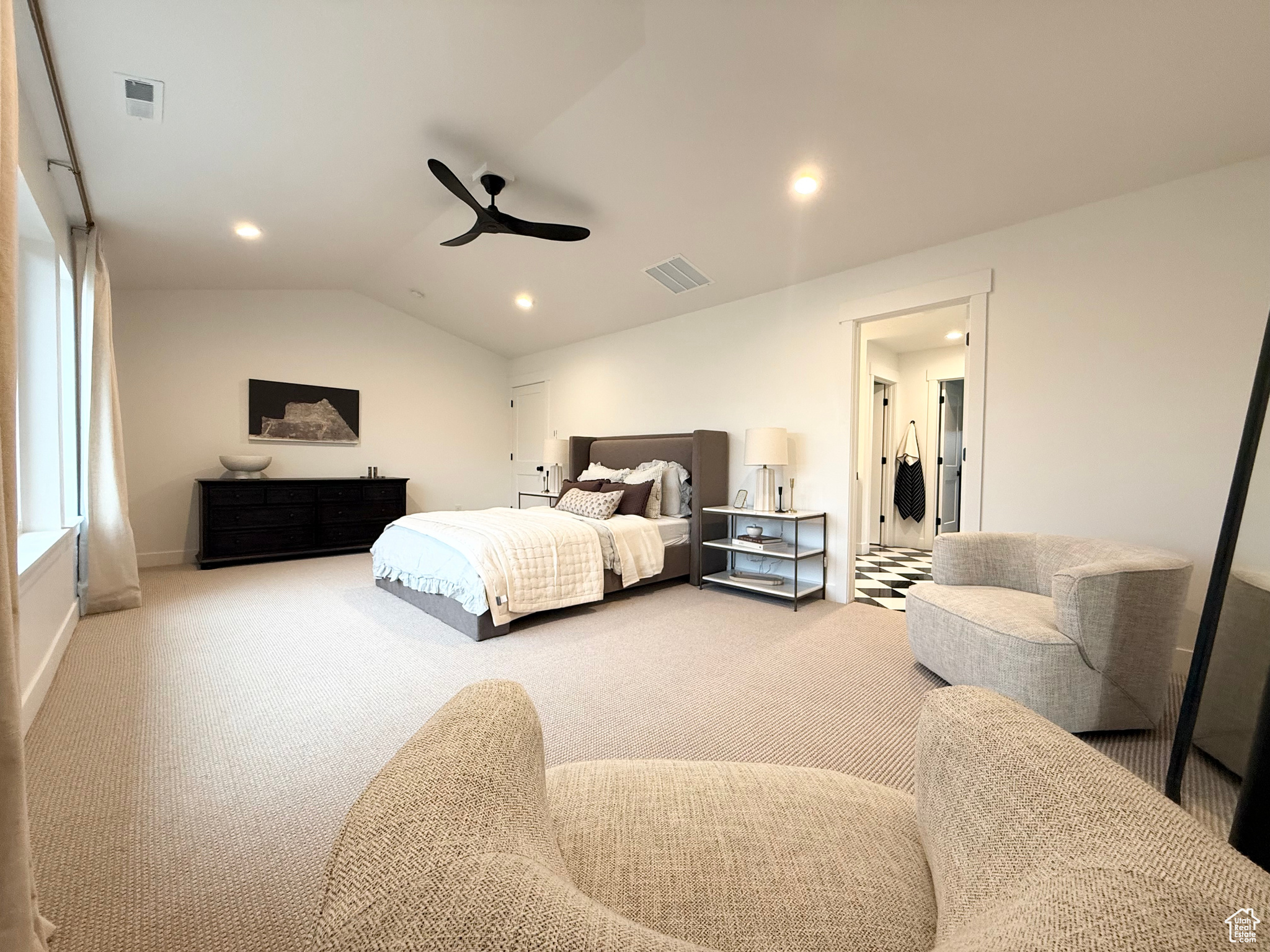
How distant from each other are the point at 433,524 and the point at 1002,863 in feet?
11.8

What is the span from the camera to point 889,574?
15.8 feet

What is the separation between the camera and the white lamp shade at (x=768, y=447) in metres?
3.92

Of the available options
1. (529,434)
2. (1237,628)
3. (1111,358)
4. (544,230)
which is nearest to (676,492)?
(544,230)

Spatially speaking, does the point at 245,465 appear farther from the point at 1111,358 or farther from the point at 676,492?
the point at 1111,358

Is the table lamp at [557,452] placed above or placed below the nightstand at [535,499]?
above

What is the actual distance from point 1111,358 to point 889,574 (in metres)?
2.57

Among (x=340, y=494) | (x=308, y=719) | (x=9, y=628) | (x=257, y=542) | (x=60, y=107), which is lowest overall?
(x=308, y=719)

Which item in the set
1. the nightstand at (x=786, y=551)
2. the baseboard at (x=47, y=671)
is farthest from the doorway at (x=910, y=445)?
the baseboard at (x=47, y=671)

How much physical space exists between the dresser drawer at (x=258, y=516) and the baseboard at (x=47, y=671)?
1.87 metres

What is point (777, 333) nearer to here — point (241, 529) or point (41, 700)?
point (41, 700)

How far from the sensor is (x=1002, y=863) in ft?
1.88

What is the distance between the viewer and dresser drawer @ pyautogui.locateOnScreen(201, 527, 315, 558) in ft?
16.0

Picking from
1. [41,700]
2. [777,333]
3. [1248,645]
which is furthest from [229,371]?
[1248,645]

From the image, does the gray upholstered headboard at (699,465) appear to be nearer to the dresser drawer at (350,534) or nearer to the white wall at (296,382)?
the white wall at (296,382)
